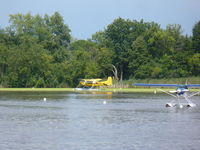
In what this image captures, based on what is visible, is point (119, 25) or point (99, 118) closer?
point (99, 118)

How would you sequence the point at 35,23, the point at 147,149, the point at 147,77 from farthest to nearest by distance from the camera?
1. the point at 35,23
2. the point at 147,77
3. the point at 147,149

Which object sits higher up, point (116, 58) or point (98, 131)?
point (116, 58)

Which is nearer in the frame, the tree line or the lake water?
the lake water

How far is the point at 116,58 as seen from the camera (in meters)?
91.2

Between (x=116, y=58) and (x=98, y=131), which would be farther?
(x=116, y=58)

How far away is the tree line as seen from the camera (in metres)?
84.9

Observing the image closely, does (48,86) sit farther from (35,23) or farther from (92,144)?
(92,144)

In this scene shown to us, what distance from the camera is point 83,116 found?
99.0ft

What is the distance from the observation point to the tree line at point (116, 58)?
8488 cm

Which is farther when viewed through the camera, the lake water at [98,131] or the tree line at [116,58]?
the tree line at [116,58]

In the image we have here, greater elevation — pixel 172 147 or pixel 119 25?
pixel 119 25

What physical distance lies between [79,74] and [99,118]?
5932 centimetres

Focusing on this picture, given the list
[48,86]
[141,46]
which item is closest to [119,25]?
[141,46]

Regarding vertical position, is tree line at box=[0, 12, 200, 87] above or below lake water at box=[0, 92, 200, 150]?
above
